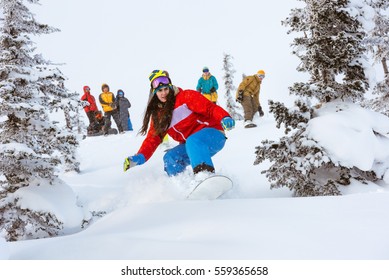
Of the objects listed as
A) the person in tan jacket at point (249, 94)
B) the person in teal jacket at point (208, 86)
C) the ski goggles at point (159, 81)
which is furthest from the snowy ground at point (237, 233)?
the person in teal jacket at point (208, 86)

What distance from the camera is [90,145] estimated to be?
53.4 feet

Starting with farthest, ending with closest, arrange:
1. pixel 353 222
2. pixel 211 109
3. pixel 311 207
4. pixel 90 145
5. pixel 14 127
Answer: pixel 90 145 < pixel 14 127 < pixel 211 109 < pixel 311 207 < pixel 353 222

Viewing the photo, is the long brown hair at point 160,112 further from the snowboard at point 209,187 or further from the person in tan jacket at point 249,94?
the person in tan jacket at point 249,94

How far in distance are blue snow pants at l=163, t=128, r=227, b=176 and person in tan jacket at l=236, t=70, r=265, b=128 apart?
318 inches

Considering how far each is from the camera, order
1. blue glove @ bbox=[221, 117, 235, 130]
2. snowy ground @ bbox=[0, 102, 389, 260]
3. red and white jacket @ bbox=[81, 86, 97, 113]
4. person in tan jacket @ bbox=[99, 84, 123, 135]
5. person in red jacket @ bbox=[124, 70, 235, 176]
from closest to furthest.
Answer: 1. snowy ground @ bbox=[0, 102, 389, 260]
2. blue glove @ bbox=[221, 117, 235, 130]
3. person in red jacket @ bbox=[124, 70, 235, 176]
4. person in tan jacket @ bbox=[99, 84, 123, 135]
5. red and white jacket @ bbox=[81, 86, 97, 113]

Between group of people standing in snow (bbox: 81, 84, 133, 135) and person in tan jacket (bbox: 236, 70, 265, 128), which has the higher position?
group of people standing in snow (bbox: 81, 84, 133, 135)

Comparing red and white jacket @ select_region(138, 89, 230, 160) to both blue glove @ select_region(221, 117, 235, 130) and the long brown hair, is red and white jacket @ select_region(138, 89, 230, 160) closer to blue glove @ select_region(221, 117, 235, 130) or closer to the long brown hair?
the long brown hair

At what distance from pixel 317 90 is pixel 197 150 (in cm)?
255

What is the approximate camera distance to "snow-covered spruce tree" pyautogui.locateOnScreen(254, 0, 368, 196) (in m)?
5.59

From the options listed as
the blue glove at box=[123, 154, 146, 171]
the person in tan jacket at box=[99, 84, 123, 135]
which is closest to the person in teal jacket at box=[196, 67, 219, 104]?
the person in tan jacket at box=[99, 84, 123, 135]

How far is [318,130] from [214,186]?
241cm

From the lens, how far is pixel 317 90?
5.83m
